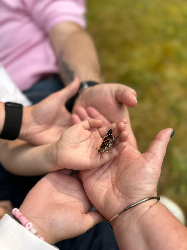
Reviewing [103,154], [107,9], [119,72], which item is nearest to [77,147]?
[103,154]

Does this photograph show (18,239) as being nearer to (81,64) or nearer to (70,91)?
(70,91)

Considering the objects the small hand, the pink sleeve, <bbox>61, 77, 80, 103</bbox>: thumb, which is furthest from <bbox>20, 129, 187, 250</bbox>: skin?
the pink sleeve

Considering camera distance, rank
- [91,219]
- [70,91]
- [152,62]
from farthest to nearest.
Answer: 1. [152,62]
2. [70,91]
3. [91,219]

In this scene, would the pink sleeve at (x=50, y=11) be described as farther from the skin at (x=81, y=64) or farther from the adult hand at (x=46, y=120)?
the adult hand at (x=46, y=120)

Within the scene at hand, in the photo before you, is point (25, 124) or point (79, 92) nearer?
point (25, 124)

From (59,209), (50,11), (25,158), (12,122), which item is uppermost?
(50,11)

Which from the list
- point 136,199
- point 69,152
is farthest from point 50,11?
point 136,199
